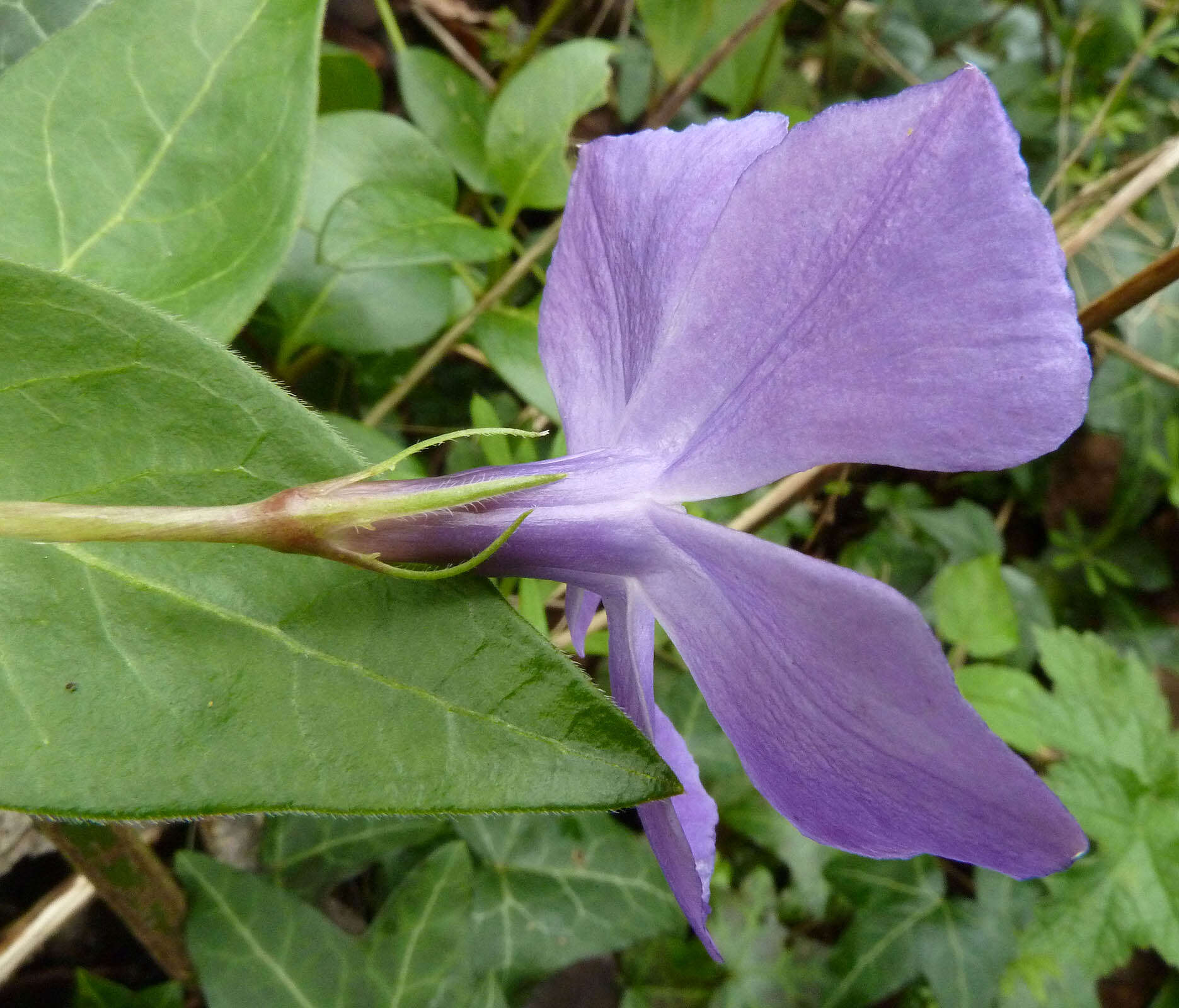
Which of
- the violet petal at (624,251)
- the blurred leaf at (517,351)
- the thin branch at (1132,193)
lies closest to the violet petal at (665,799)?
the violet petal at (624,251)

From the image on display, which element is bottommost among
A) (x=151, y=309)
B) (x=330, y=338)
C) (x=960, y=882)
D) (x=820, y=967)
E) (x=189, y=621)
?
(x=960, y=882)

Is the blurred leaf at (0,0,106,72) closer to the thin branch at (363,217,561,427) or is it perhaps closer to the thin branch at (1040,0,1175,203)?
the thin branch at (363,217,561,427)

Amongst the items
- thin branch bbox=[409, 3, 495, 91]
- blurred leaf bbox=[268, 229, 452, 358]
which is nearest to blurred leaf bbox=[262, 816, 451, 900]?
blurred leaf bbox=[268, 229, 452, 358]

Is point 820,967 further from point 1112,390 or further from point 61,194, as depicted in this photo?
point 61,194

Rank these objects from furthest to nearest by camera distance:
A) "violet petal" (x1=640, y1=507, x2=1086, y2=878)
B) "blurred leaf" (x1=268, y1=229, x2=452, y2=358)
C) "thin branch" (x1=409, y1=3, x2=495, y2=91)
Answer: "thin branch" (x1=409, y1=3, x2=495, y2=91) → "blurred leaf" (x1=268, y1=229, x2=452, y2=358) → "violet petal" (x1=640, y1=507, x2=1086, y2=878)

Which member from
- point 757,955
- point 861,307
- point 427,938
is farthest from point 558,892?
point 861,307

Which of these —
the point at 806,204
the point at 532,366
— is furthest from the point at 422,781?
the point at 532,366
